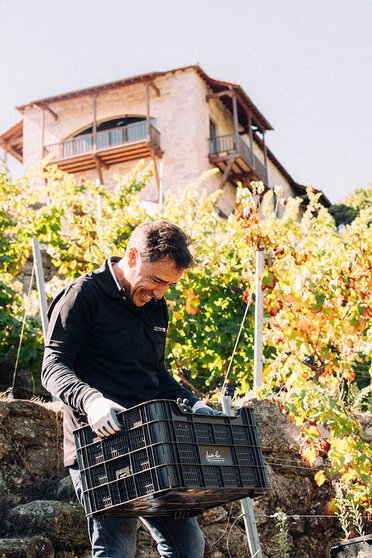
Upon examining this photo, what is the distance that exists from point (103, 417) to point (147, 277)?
61 centimetres

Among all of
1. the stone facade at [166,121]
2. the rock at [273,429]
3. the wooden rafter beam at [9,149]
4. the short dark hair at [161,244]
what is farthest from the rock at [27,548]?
the wooden rafter beam at [9,149]

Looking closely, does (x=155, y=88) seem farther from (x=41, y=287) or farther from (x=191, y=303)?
(x=41, y=287)

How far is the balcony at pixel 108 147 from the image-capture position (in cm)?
2139

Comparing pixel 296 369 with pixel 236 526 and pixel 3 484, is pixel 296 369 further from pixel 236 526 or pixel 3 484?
pixel 3 484

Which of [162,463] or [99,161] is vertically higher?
[99,161]

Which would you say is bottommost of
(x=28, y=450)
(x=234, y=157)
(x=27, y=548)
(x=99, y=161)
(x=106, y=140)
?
(x=27, y=548)

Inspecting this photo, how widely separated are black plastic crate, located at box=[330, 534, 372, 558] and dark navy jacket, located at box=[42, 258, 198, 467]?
158 cm

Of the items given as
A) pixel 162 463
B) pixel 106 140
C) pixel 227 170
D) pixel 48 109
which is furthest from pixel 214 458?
pixel 48 109

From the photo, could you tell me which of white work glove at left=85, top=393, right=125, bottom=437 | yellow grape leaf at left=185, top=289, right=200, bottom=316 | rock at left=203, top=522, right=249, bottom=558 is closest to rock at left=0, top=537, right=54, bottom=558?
rock at left=203, top=522, right=249, bottom=558

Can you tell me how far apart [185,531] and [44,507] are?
4.36ft

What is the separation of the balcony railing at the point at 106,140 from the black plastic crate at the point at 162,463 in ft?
62.7

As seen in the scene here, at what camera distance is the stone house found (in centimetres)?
2156

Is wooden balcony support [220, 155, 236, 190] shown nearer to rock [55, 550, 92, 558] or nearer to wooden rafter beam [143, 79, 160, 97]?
wooden rafter beam [143, 79, 160, 97]

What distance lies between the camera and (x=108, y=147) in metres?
21.8
